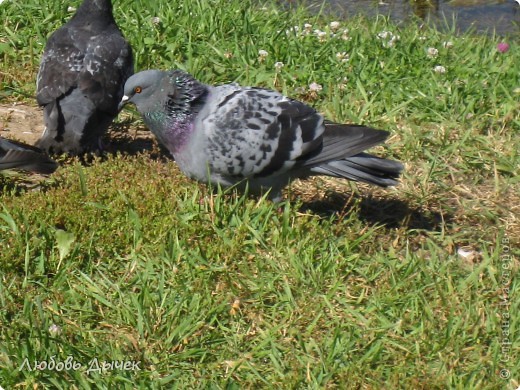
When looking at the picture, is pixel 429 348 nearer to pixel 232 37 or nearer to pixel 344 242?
pixel 344 242

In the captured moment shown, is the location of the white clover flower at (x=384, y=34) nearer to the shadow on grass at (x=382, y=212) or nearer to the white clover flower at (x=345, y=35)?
the white clover flower at (x=345, y=35)

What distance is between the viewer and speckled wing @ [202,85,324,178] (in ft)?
17.4

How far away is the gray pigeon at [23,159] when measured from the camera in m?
5.54

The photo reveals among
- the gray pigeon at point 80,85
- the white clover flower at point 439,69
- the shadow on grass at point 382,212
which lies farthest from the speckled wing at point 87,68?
the white clover flower at point 439,69

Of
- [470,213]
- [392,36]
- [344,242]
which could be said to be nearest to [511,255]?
[470,213]

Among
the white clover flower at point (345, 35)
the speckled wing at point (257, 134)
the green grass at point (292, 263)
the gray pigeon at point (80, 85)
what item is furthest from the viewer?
the white clover flower at point (345, 35)

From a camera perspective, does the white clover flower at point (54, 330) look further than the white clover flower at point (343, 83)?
No

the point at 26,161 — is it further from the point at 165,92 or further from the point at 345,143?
the point at 345,143

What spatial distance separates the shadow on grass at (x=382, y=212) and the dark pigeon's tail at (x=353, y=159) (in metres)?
0.19

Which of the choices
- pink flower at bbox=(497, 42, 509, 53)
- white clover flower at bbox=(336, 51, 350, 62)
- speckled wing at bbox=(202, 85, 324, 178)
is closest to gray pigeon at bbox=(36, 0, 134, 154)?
speckled wing at bbox=(202, 85, 324, 178)

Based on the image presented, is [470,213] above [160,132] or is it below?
below

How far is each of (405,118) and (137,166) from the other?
6.55 ft

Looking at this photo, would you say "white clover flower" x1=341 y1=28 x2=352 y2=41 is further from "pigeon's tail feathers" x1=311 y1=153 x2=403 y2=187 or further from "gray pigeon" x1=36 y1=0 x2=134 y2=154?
"pigeon's tail feathers" x1=311 y1=153 x2=403 y2=187

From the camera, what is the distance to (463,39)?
7.96 meters
